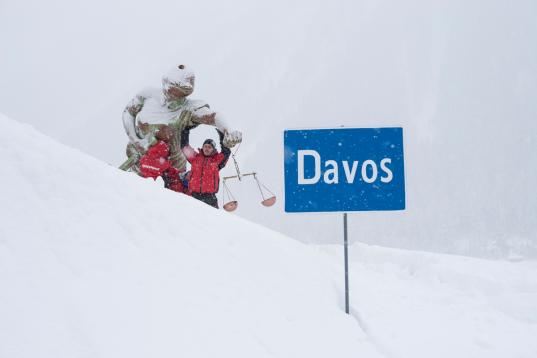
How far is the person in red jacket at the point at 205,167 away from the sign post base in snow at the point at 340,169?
9.83 ft

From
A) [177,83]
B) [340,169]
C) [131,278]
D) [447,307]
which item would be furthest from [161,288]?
[177,83]

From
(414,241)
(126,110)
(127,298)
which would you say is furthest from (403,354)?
(414,241)

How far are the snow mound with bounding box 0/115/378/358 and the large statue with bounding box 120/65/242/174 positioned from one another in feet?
9.38

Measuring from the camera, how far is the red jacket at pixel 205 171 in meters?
7.02

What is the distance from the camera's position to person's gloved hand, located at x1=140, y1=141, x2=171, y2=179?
6875 millimetres

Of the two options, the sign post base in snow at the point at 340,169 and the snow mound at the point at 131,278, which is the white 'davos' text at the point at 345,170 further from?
the snow mound at the point at 131,278

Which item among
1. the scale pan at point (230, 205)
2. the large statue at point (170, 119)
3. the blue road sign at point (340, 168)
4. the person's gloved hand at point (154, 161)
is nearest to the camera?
the blue road sign at point (340, 168)

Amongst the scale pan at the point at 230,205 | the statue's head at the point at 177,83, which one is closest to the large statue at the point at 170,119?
the statue's head at the point at 177,83

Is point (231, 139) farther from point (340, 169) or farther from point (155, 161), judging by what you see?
point (340, 169)

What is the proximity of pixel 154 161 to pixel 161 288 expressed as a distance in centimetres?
414

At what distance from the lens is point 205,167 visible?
7.04m

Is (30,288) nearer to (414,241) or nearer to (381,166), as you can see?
(381,166)

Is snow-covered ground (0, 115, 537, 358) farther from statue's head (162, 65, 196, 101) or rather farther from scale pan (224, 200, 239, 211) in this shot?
statue's head (162, 65, 196, 101)

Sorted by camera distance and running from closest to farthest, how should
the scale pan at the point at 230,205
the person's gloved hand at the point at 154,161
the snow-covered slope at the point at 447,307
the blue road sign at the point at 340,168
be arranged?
the snow-covered slope at the point at 447,307 → the blue road sign at the point at 340,168 → the person's gloved hand at the point at 154,161 → the scale pan at the point at 230,205
